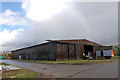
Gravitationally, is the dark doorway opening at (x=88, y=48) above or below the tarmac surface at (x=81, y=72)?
above

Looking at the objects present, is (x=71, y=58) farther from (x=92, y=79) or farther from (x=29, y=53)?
(x=92, y=79)

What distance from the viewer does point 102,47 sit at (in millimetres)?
38594

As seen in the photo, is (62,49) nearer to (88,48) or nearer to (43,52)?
(43,52)

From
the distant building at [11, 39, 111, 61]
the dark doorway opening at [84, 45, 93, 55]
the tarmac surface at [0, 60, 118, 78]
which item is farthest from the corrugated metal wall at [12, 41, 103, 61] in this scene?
the tarmac surface at [0, 60, 118, 78]

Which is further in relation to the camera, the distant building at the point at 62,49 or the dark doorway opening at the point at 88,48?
the dark doorway opening at the point at 88,48

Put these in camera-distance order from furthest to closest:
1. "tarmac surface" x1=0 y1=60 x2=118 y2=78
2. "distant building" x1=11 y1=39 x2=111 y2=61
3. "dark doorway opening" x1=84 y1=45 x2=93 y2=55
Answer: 1. "dark doorway opening" x1=84 y1=45 x2=93 y2=55
2. "distant building" x1=11 y1=39 x2=111 y2=61
3. "tarmac surface" x1=0 y1=60 x2=118 y2=78

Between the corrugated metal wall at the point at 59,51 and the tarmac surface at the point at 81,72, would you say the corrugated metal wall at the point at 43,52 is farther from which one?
the tarmac surface at the point at 81,72

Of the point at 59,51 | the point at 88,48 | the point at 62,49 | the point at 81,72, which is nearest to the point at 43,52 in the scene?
the point at 59,51

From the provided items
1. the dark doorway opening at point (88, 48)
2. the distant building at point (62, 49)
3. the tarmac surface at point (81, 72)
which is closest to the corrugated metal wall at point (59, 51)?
the distant building at point (62, 49)

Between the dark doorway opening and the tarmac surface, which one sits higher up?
the dark doorway opening

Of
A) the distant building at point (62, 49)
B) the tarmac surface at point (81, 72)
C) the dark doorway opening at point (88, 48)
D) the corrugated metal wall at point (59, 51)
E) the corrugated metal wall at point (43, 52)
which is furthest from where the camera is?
the dark doorway opening at point (88, 48)

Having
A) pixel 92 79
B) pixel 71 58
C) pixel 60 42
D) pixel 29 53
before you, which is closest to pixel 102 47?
pixel 71 58

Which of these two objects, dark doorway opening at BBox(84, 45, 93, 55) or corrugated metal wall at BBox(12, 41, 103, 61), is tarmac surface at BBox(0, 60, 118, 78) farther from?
dark doorway opening at BBox(84, 45, 93, 55)

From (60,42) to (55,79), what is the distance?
19277mm
